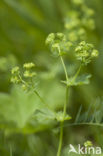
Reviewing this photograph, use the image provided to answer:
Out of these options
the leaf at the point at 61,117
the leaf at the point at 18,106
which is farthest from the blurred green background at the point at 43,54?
the leaf at the point at 61,117

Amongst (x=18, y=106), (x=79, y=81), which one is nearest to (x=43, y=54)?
(x=18, y=106)

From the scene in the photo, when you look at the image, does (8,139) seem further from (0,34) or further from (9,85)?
(0,34)

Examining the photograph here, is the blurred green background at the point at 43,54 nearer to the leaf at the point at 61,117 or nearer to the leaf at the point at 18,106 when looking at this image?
the leaf at the point at 18,106

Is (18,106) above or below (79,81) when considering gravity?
above

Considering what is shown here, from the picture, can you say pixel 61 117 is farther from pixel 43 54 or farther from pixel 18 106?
pixel 43 54

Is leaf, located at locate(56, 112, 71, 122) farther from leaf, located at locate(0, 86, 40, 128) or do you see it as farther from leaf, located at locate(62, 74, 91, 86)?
leaf, located at locate(0, 86, 40, 128)

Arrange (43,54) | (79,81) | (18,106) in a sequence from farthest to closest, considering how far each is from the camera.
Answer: (43,54) → (18,106) → (79,81)

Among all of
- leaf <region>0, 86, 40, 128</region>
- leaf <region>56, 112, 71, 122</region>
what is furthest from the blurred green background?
leaf <region>56, 112, 71, 122</region>

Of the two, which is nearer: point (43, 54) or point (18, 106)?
point (18, 106)

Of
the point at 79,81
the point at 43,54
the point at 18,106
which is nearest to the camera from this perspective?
the point at 79,81

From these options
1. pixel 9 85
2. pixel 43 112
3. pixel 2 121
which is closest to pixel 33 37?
pixel 9 85
